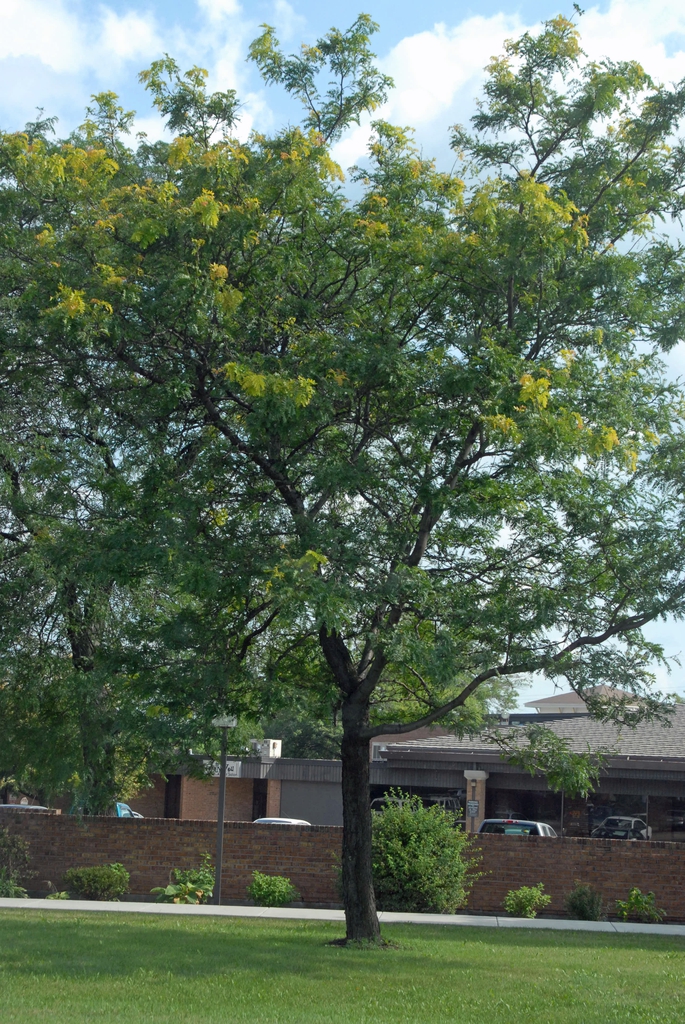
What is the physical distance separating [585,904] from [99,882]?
8450mm

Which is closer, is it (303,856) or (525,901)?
(525,901)

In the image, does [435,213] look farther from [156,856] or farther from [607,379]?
[156,856]

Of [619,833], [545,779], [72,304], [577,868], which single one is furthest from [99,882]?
[619,833]

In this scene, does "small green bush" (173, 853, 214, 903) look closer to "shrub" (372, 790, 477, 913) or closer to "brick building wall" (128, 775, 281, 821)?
"shrub" (372, 790, 477, 913)

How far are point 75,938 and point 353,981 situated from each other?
416 cm

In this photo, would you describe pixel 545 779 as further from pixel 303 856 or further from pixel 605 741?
pixel 303 856

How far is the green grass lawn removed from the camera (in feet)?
29.8

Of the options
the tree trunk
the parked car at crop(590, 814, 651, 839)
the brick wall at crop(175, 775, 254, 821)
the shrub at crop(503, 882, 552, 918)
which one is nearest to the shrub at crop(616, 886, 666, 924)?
the shrub at crop(503, 882, 552, 918)

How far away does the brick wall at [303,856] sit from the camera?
61.4 feet

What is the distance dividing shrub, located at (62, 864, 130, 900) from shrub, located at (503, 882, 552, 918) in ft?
22.3

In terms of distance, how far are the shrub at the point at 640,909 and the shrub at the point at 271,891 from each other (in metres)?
5.70

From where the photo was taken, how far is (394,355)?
1147cm

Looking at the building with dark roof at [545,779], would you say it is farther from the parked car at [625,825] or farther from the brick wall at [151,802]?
the brick wall at [151,802]

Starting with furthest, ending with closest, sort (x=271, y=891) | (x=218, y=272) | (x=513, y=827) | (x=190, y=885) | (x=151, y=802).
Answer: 1. (x=151, y=802)
2. (x=513, y=827)
3. (x=190, y=885)
4. (x=271, y=891)
5. (x=218, y=272)
